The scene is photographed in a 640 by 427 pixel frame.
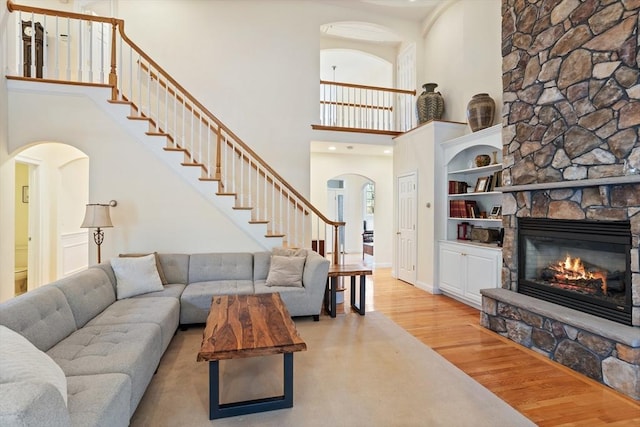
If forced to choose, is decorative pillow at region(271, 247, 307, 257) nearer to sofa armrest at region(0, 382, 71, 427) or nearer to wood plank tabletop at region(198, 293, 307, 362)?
wood plank tabletop at region(198, 293, 307, 362)

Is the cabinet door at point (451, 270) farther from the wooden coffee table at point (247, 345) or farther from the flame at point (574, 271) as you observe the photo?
the wooden coffee table at point (247, 345)

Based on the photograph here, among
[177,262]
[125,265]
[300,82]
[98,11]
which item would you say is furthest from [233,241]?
[98,11]

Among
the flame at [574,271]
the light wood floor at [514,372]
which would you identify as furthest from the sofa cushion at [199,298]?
the flame at [574,271]

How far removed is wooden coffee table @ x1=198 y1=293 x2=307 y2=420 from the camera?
6.84ft

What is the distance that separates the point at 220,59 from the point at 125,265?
13.2ft

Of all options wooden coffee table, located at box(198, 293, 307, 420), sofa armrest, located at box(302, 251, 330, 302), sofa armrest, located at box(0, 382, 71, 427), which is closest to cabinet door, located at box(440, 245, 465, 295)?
sofa armrest, located at box(302, 251, 330, 302)

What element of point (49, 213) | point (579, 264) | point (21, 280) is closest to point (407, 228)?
point (579, 264)

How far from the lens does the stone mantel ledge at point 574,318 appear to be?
2.45 meters

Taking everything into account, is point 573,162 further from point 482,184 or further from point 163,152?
point 163,152

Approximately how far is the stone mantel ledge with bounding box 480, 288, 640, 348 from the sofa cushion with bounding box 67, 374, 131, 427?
130 inches

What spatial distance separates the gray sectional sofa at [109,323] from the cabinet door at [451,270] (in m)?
2.18

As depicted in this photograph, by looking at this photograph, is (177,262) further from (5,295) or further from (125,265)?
(5,295)

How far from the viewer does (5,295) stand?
409 cm

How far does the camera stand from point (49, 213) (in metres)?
5.22
